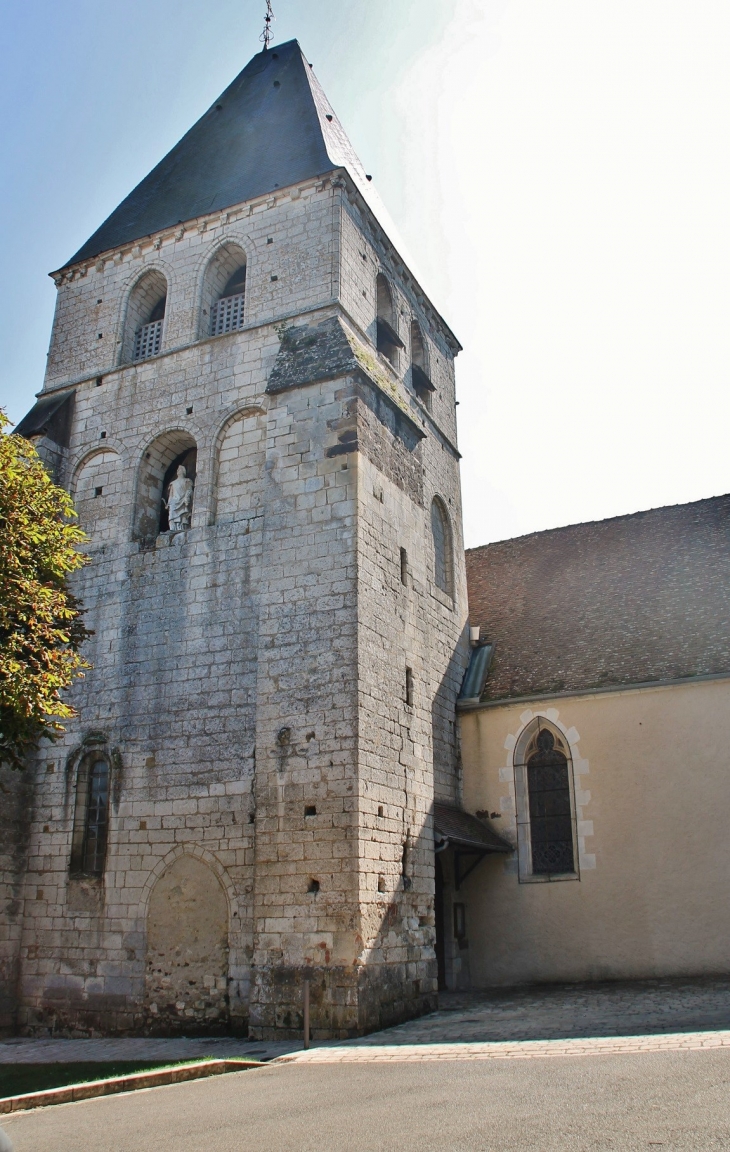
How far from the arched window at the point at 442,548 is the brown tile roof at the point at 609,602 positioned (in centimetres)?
122

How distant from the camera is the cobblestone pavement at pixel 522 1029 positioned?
27.6 feet

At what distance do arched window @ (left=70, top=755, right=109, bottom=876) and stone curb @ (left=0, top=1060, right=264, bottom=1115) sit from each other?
4.55 meters

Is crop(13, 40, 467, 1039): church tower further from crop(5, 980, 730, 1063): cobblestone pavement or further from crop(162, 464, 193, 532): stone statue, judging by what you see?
crop(5, 980, 730, 1063): cobblestone pavement

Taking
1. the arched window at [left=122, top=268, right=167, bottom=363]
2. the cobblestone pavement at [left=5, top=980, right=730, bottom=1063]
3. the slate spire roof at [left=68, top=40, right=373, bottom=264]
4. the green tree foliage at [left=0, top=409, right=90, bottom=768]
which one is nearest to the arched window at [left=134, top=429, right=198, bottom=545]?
the arched window at [left=122, top=268, right=167, bottom=363]

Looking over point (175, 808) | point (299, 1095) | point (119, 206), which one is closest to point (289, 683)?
point (175, 808)

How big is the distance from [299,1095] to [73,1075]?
2960 mm

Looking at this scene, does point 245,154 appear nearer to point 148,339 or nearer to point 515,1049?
point 148,339

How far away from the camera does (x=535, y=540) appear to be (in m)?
18.4

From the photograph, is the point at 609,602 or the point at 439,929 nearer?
the point at 439,929

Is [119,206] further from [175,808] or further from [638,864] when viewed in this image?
[638,864]

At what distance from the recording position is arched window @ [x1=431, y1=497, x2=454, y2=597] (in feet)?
52.5

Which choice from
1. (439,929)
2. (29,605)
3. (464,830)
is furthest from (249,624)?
(439,929)

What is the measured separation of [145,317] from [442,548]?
664 centimetres

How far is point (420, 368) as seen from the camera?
17.1 m
